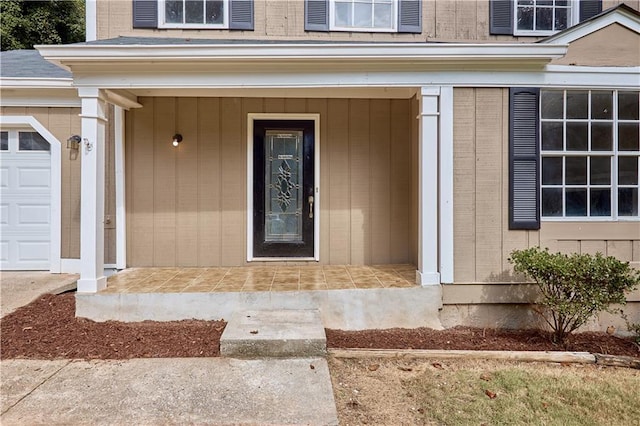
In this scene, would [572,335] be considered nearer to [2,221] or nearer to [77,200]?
[77,200]

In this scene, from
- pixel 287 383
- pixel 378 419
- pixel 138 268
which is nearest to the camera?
pixel 378 419

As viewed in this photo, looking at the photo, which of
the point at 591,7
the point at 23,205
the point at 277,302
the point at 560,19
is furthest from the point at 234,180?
the point at 591,7

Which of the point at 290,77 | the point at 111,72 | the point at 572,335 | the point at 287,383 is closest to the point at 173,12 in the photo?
the point at 111,72

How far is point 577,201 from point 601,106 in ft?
3.52

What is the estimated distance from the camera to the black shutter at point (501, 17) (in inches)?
208

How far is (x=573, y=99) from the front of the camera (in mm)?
4176

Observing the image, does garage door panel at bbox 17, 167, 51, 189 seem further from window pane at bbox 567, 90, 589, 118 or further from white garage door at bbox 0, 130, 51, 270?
window pane at bbox 567, 90, 589, 118

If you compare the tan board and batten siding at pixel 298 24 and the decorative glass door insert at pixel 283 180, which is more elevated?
the tan board and batten siding at pixel 298 24

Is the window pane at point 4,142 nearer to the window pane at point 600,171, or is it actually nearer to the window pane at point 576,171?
the window pane at point 576,171

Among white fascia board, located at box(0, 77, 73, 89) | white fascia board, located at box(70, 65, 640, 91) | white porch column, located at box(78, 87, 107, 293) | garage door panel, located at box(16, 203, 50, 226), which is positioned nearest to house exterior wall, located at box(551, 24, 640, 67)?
white fascia board, located at box(70, 65, 640, 91)

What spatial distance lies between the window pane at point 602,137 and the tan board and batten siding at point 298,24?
1.92 m

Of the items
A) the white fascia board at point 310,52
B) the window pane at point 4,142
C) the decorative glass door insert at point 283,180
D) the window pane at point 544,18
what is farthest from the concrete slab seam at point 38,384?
the window pane at point 544,18

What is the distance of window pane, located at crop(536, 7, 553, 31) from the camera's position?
17.8 ft

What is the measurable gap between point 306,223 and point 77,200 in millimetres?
3250
